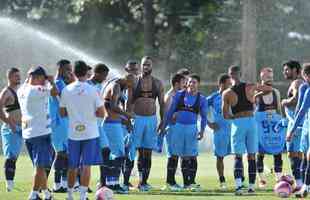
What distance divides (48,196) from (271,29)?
1143 inches

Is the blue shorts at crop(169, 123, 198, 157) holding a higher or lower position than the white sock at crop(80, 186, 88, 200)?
higher

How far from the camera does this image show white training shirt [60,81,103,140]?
53.8ft

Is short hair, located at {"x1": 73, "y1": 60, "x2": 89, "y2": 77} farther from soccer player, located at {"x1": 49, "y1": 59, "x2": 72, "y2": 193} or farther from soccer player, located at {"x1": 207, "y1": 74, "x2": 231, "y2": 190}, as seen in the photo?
soccer player, located at {"x1": 207, "y1": 74, "x2": 231, "y2": 190}

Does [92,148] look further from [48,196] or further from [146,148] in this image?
[146,148]

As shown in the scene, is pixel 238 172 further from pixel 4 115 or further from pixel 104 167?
pixel 4 115

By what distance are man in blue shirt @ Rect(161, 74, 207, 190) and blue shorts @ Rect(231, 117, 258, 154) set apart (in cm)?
115

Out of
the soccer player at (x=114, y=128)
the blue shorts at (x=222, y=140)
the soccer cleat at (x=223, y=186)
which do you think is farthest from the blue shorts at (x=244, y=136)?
the soccer player at (x=114, y=128)

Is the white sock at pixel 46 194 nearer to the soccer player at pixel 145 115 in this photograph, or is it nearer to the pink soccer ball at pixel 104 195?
the pink soccer ball at pixel 104 195

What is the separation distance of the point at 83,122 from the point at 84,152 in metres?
0.45

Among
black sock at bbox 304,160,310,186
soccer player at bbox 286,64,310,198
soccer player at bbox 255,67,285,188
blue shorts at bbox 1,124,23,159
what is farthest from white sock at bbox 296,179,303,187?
blue shorts at bbox 1,124,23,159

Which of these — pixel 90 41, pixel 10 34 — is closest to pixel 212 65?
pixel 90 41

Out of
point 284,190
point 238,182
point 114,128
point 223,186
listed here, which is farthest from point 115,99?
point 284,190

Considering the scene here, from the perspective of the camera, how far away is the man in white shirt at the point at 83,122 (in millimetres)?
16422

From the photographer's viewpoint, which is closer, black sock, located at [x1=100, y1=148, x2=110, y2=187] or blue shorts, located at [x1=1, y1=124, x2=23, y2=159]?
black sock, located at [x1=100, y1=148, x2=110, y2=187]
